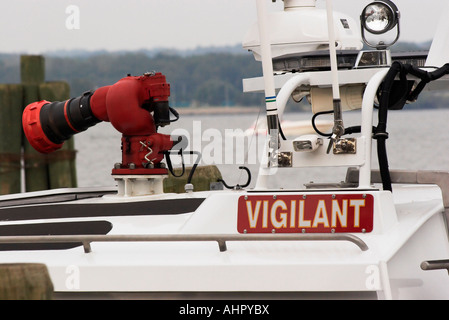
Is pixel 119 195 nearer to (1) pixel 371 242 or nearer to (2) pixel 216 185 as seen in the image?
(2) pixel 216 185

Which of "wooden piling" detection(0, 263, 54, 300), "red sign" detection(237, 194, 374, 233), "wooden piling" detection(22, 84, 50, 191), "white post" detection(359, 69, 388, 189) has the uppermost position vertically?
"wooden piling" detection(22, 84, 50, 191)

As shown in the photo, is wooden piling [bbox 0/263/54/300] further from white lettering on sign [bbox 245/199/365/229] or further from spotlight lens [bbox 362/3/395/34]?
spotlight lens [bbox 362/3/395/34]

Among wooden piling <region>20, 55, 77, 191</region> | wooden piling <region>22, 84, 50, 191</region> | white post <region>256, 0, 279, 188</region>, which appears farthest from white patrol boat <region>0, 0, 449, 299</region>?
wooden piling <region>22, 84, 50, 191</region>

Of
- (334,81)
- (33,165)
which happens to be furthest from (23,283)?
(33,165)

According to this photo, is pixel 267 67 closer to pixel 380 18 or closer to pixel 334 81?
pixel 334 81

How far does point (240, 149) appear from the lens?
7.41 m

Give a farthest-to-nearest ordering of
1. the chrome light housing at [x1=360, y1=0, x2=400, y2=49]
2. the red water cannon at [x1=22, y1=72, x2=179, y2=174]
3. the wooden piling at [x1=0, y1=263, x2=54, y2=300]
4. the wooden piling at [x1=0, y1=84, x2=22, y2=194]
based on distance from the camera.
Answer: the wooden piling at [x1=0, y1=84, x2=22, y2=194] < the red water cannon at [x1=22, y1=72, x2=179, y2=174] < the chrome light housing at [x1=360, y1=0, x2=400, y2=49] < the wooden piling at [x1=0, y1=263, x2=54, y2=300]

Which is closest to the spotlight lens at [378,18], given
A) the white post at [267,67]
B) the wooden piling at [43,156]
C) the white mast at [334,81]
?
the white mast at [334,81]

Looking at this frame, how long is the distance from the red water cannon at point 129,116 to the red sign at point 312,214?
6.16 ft

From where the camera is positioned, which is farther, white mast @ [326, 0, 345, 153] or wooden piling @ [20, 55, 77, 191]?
wooden piling @ [20, 55, 77, 191]

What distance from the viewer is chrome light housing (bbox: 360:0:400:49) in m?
6.80

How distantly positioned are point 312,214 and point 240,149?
5.72ft

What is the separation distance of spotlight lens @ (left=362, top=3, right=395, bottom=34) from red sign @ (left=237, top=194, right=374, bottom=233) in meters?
1.63

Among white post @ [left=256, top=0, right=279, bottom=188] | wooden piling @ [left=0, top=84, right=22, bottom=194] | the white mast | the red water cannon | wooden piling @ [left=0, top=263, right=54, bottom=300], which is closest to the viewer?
wooden piling @ [left=0, top=263, right=54, bottom=300]
